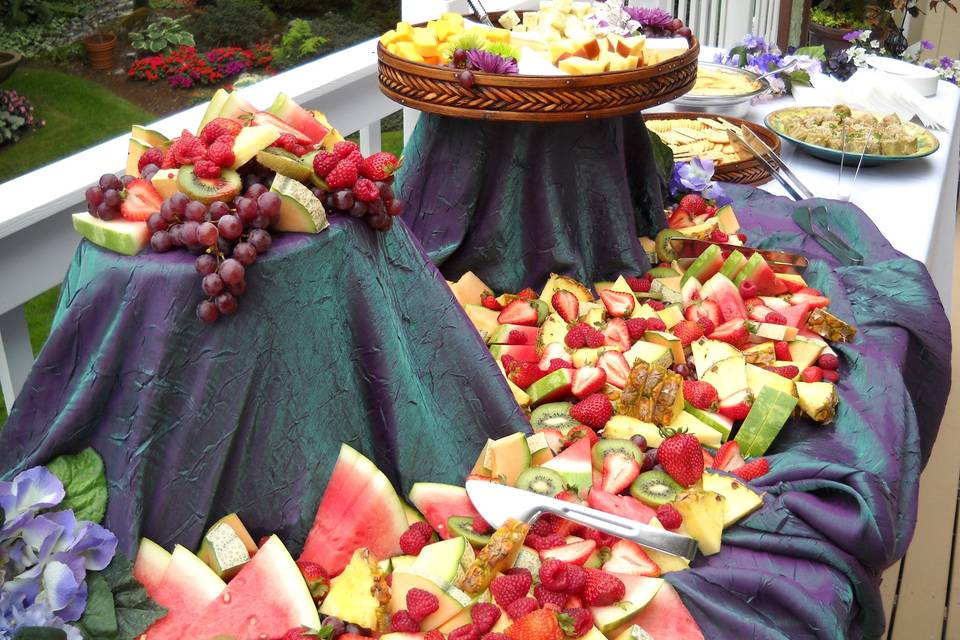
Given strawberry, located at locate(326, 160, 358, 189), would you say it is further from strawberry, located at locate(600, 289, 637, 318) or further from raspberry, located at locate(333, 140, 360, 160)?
strawberry, located at locate(600, 289, 637, 318)

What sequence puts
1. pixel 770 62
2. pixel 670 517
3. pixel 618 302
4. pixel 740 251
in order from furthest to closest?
1. pixel 770 62
2. pixel 740 251
3. pixel 618 302
4. pixel 670 517

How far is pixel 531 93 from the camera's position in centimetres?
157

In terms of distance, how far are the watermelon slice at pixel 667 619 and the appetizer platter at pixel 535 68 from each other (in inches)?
32.4

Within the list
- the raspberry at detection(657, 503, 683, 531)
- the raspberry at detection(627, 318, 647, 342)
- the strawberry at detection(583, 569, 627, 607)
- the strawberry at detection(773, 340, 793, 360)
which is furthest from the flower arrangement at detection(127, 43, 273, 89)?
the strawberry at detection(583, 569, 627, 607)

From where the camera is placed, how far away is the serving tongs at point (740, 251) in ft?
6.51

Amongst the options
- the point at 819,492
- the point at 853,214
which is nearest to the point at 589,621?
the point at 819,492

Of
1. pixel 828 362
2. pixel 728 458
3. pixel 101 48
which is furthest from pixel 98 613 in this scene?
pixel 101 48

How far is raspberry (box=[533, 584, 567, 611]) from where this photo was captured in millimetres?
1076

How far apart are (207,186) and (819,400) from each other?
40.2 inches

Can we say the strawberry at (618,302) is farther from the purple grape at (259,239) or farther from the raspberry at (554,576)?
the purple grape at (259,239)

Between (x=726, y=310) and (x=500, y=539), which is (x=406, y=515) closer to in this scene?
(x=500, y=539)

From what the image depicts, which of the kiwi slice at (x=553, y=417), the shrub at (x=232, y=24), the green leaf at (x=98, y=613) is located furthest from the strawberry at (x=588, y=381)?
the shrub at (x=232, y=24)

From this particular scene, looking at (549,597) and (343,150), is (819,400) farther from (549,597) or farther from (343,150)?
(343,150)

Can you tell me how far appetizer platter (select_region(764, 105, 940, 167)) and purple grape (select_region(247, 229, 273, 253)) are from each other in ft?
6.39
